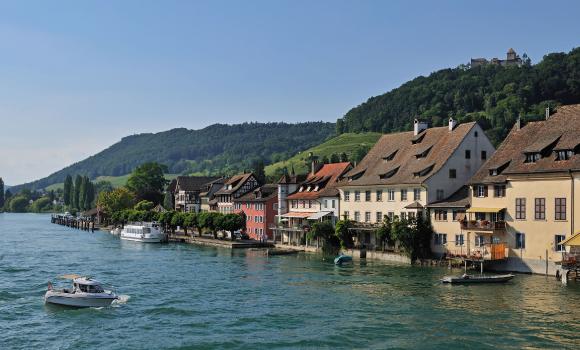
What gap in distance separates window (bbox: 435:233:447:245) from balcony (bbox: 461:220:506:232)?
14.2 feet

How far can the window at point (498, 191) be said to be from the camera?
64.3 meters

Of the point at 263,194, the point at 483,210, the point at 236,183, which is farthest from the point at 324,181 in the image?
the point at 483,210

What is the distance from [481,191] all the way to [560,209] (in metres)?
9.95

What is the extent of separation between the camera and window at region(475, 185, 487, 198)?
218 feet

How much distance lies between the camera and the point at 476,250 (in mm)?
66375

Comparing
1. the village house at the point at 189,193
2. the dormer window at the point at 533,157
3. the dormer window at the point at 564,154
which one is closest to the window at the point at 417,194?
the dormer window at the point at 533,157

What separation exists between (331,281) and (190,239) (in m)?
60.8

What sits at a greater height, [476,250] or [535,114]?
[535,114]

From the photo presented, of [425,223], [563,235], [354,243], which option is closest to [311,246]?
[354,243]

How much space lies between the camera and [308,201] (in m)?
99.6

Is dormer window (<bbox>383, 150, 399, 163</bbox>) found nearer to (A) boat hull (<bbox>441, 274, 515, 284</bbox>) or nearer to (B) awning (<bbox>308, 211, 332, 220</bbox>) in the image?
(B) awning (<bbox>308, 211, 332, 220</bbox>)

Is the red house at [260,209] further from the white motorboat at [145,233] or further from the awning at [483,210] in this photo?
the awning at [483,210]

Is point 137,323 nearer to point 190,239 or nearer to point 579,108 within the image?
point 579,108

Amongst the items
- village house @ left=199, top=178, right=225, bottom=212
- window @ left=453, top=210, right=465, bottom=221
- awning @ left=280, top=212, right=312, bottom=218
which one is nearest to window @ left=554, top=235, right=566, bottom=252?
window @ left=453, top=210, right=465, bottom=221
